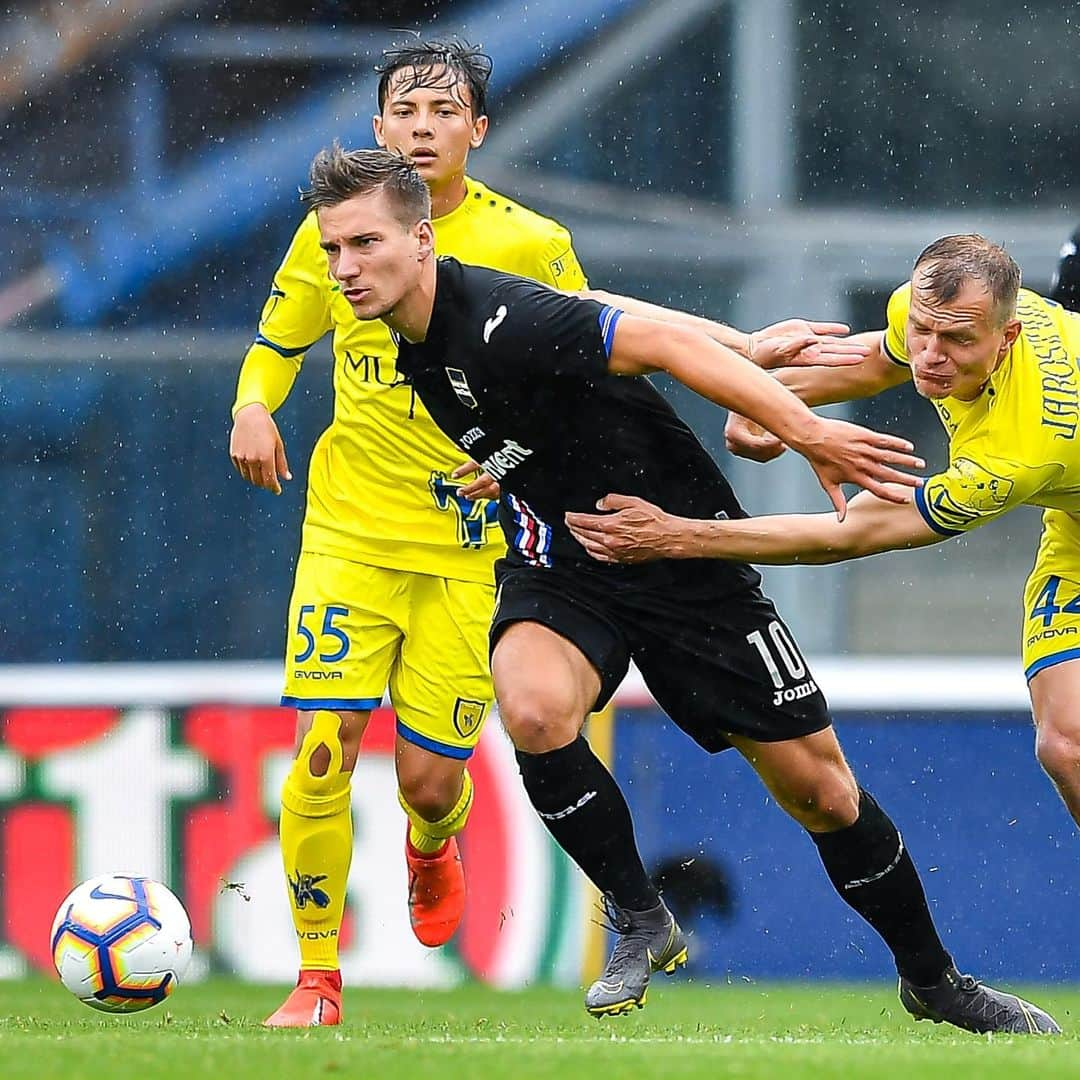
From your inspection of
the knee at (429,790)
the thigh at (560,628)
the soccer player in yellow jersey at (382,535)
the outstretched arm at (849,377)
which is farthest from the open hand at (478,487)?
the knee at (429,790)

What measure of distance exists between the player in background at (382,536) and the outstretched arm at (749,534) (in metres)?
1.07

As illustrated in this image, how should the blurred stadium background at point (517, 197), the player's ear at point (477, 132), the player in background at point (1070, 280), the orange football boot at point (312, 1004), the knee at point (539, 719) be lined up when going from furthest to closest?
1. the blurred stadium background at point (517, 197)
2. the player in background at point (1070, 280)
3. the player's ear at point (477, 132)
4. the orange football boot at point (312, 1004)
5. the knee at point (539, 719)

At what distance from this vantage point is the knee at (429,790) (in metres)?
6.49

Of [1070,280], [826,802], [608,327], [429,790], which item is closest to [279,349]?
[429,790]

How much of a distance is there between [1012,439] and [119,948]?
242cm

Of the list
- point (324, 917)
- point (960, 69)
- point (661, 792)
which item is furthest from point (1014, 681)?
point (324, 917)

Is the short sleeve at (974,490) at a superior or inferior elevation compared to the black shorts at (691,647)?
superior

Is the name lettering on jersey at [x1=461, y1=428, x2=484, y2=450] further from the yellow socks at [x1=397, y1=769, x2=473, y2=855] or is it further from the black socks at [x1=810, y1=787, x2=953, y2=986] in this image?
the yellow socks at [x1=397, y1=769, x2=473, y2=855]

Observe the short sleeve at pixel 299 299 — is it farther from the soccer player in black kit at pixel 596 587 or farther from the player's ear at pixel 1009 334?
the player's ear at pixel 1009 334

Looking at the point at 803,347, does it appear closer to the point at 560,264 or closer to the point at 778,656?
the point at 778,656

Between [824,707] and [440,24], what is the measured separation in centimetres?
505

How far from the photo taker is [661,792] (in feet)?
27.8

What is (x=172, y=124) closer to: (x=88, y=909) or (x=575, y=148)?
(x=575, y=148)

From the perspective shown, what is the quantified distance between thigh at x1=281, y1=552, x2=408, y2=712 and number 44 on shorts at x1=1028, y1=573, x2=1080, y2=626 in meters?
1.74
